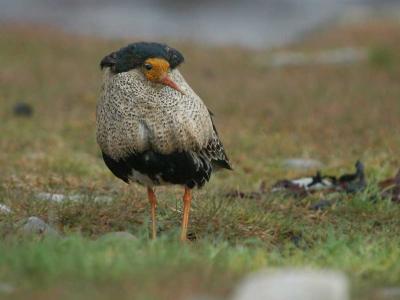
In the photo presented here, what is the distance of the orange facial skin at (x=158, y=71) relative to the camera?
5.91 meters

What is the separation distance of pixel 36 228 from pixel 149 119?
104cm

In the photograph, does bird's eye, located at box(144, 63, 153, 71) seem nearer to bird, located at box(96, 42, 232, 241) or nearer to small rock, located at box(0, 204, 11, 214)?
bird, located at box(96, 42, 232, 241)

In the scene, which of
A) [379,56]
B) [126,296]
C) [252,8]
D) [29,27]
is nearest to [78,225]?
[126,296]

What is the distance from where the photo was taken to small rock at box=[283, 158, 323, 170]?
958 centimetres

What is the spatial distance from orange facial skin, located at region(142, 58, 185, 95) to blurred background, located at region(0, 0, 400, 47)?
18.4 meters

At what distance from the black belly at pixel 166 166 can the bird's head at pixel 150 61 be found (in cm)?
43

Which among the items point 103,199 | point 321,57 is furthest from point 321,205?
point 321,57

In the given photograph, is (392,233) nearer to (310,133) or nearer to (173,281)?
(173,281)

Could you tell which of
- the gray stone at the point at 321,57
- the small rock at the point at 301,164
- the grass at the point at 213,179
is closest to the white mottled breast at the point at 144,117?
the grass at the point at 213,179

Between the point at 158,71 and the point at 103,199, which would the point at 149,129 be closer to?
the point at 158,71

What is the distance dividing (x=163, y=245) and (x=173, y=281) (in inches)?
35.6

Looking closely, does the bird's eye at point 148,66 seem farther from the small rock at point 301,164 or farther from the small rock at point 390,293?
the small rock at point 301,164

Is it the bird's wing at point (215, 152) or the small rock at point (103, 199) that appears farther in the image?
the small rock at point (103, 199)

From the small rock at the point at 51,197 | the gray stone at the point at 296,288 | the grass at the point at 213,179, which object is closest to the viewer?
the gray stone at the point at 296,288
